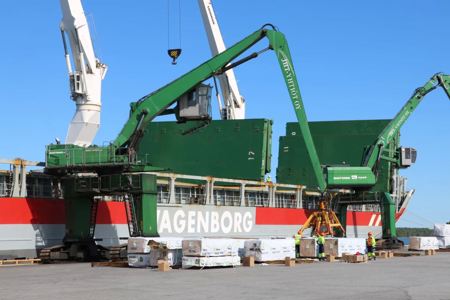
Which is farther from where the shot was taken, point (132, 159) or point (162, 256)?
point (132, 159)

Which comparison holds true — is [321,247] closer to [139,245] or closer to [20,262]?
[139,245]

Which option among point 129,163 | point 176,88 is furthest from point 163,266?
point 176,88

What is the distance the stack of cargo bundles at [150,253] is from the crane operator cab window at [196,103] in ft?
26.8

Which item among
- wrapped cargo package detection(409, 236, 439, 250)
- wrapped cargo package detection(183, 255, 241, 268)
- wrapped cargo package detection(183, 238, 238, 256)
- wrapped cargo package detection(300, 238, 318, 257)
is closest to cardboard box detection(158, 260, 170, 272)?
wrapped cargo package detection(183, 255, 241, 268)

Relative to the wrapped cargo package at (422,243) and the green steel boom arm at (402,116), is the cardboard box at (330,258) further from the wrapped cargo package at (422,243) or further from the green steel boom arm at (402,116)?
the green steel boom arm at (402,116)

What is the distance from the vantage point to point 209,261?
2811 cm

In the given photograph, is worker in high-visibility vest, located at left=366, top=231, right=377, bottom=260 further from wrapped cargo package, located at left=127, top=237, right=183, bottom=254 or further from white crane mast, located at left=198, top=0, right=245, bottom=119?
white crane mast, located at left=198, top=0, right=245, bottom=119

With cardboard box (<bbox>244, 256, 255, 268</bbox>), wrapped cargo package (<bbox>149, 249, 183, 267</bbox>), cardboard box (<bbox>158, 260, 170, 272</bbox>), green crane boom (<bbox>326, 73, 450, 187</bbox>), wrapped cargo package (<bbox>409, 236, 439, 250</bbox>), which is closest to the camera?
cardboard box (<bbox>158, 260, 170, 272</bbox>)

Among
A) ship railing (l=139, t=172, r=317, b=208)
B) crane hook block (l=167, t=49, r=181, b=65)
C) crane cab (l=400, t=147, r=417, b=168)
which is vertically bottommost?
ship railing (l=139, t=172, r=317, b=208)

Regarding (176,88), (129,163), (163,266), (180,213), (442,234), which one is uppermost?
(176,88)

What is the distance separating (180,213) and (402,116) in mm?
20147

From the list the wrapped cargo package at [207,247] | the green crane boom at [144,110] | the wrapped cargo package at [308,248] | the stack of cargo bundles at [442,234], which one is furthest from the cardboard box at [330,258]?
the stack of cargo bundles at [442,234]

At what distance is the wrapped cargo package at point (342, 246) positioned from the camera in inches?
1415

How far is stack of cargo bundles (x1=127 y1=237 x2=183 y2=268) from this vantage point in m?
28.8
